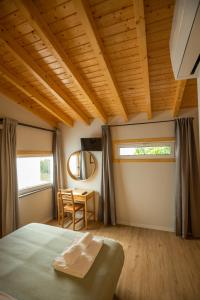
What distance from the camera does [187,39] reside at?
102 cm

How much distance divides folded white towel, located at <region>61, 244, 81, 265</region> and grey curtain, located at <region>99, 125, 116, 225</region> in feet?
6.50

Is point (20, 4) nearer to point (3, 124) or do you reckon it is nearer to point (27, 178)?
point (3, 124)

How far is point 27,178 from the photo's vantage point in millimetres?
3592

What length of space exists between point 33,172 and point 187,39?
12.0ft

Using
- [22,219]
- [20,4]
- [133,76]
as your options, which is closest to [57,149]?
[22,219]

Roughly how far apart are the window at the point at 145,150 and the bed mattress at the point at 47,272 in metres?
2.03

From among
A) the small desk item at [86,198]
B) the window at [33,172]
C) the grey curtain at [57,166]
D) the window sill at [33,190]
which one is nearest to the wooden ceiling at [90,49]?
the grey curtain at [57,166]

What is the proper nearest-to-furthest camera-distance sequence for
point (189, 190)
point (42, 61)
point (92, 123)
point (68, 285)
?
point (68, 285), point (42, 61), point (189, 190), point (92, 123)

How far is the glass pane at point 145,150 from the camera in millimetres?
3295

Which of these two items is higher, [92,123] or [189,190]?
[92,123]

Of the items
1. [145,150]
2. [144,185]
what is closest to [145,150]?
[145,150]

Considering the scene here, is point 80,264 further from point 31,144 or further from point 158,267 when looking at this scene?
point 31,144

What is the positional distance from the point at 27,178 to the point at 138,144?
254 cm

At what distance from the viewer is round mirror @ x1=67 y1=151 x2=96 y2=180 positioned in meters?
3.87
